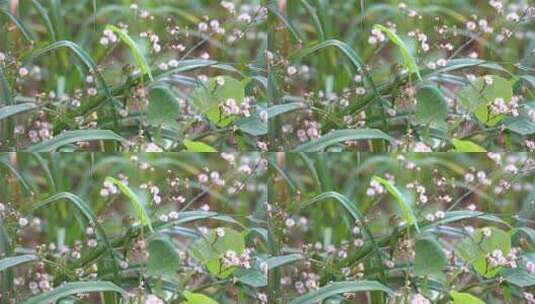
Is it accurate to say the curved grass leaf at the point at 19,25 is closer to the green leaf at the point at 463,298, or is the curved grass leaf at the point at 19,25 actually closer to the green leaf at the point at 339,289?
the green leaf at the point at 339,289

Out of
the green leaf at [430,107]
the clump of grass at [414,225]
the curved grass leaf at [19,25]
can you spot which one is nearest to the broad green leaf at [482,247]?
the clump of grass at [414,225]

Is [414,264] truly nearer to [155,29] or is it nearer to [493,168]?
[493,168]

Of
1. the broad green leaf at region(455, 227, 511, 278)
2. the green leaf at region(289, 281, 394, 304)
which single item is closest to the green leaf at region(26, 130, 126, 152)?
the green leaf at region(289, 281, 394, 304)

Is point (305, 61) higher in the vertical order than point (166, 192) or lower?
higher

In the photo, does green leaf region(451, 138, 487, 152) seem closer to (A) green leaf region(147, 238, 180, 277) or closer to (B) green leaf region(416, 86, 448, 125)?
(B) green leaf region(416, 86, 448, 125)

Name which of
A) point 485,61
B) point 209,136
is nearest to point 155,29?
point 209,136

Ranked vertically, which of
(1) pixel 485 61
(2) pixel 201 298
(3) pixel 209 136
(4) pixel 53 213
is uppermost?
(1) pixel 485 61

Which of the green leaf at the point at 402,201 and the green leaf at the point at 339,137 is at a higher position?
the green leaf at the point at 339,137
